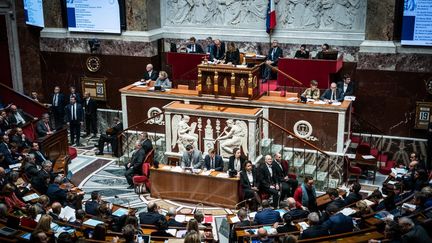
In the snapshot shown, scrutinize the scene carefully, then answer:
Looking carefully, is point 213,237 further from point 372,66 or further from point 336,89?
point 372,66

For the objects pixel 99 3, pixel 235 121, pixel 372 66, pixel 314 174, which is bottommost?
pixel 314 174

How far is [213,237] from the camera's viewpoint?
9.88m

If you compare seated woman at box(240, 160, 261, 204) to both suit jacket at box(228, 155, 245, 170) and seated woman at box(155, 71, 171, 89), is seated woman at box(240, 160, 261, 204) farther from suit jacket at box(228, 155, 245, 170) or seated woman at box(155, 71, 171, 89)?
seated woman at box(155, 71, 171, 89)

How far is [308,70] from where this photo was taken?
633 inches

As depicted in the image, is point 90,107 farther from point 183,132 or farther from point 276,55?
point 276,55

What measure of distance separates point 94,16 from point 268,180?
8803 millimetres

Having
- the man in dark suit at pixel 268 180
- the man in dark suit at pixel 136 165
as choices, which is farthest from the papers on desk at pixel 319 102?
the man in dark suit at pixel 136 165

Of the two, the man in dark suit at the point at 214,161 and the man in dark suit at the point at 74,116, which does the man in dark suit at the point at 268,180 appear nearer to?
the man in dark suit at the point at 214,161

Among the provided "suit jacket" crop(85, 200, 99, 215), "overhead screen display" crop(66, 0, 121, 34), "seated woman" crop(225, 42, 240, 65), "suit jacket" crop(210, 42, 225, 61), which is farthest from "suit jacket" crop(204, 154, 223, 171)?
"overhead screen display" crop(66, 0, 121, 34)

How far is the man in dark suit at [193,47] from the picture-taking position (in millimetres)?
17894

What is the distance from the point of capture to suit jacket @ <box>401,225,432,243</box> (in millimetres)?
8007

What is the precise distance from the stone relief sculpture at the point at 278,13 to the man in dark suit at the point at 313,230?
9214mm

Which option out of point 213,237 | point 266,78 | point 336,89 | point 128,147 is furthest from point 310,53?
point 213,237

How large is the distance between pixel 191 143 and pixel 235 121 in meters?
1.30
